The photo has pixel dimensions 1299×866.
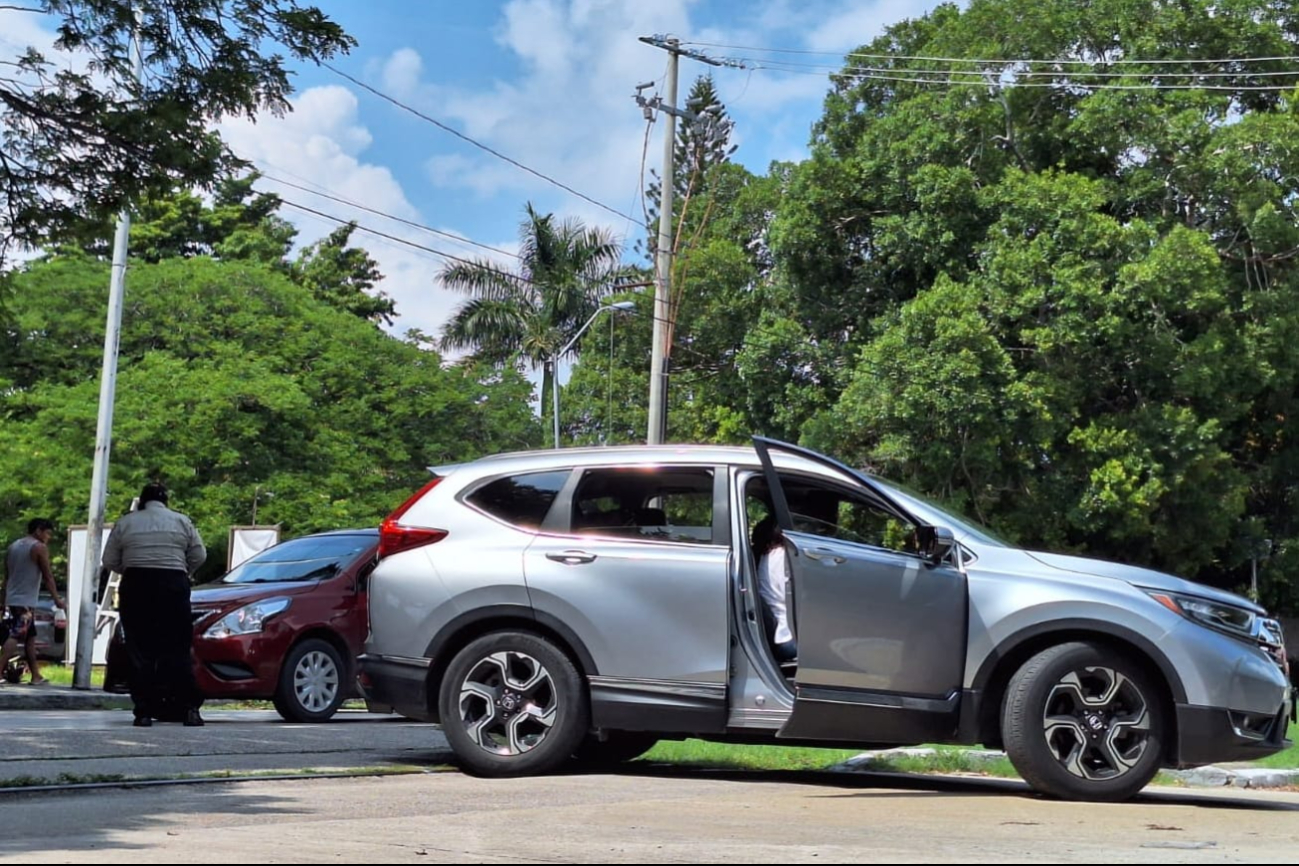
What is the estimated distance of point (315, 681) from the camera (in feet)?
44.0

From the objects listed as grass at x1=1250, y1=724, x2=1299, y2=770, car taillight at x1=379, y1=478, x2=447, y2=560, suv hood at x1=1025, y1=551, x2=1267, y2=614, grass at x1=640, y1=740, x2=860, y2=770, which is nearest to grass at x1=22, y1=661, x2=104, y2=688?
grass at x1=640, y1=740, x2=860, y2=770

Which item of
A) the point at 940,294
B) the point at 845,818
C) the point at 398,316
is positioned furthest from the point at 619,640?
the point at 398,316

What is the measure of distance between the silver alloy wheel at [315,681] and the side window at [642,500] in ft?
17.6

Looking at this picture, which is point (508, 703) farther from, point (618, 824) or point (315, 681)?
point (315, 681)

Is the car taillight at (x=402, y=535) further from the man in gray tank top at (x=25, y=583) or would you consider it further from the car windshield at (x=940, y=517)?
the man in gray tank top at (x=25, y=583)

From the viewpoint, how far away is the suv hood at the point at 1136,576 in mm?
8125

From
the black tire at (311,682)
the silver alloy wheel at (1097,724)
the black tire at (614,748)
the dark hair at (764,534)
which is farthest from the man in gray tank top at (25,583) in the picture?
the silver alloy wheel at (1097,724)

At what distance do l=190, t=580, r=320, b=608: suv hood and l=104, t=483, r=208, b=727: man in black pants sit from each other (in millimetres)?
1658

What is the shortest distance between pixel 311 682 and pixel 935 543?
684 cm

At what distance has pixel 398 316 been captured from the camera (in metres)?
Result: 57.9

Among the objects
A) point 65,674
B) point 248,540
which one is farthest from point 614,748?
point 65,674

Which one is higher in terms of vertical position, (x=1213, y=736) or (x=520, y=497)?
(x=520, y=497)

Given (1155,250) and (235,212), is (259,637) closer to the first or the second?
(1155,250)

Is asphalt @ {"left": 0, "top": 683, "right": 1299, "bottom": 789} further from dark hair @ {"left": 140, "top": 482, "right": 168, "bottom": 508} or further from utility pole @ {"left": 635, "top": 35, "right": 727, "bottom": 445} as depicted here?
utility pole @ {"left": 635, "top": 35, "right": 727, "bottom": 445}
